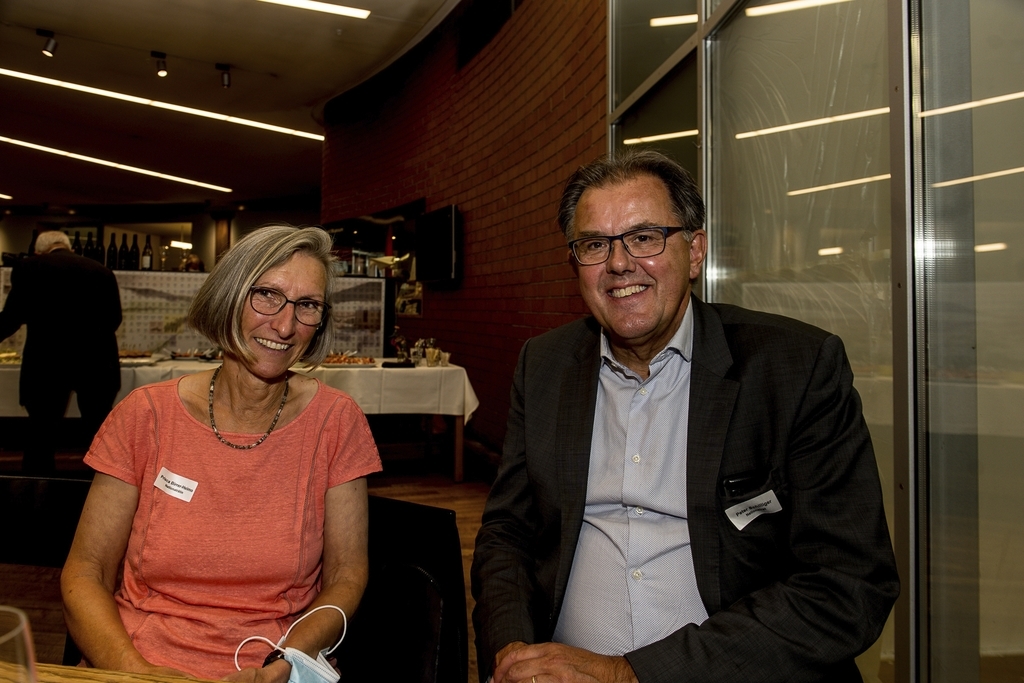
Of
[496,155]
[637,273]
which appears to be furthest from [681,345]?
[496,155]

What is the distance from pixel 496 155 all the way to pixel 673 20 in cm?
270

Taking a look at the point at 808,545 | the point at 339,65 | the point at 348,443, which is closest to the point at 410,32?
the point at 339,65

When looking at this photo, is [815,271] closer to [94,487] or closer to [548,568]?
[548,568]

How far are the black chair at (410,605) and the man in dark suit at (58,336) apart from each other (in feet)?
12.1

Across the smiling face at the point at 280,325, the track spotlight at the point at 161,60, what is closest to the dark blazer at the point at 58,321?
the track spotlight at the point at 161,60

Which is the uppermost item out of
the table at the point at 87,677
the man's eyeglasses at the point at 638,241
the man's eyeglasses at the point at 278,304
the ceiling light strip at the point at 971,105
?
the ceiling light strip at the point at 971,105

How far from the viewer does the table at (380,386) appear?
450 centimetres

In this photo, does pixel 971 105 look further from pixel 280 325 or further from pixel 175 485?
pixel 175 485

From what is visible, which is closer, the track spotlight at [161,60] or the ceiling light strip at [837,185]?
the ceiling light strip at [837,185]

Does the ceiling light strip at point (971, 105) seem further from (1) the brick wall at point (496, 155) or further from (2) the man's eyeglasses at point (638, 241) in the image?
(1) the brick wall at point (496, 155)

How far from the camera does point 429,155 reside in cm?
700

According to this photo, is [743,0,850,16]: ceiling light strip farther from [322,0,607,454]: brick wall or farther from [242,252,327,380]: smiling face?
[242,252,327,380]: smiling face

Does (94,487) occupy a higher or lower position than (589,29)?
lower

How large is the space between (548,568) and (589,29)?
343 cm
